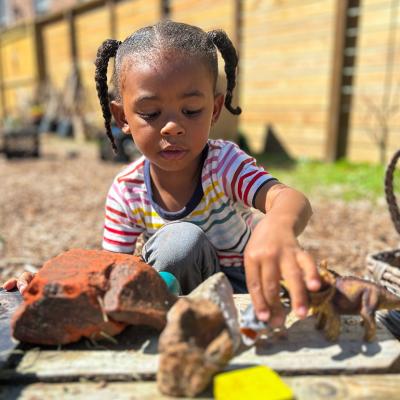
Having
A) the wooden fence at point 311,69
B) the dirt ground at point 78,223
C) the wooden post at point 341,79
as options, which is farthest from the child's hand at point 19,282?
the wooden post at point 341,79

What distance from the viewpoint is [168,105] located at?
1.72 m

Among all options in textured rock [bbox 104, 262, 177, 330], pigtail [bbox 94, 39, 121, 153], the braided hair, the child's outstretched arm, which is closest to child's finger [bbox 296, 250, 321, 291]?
the child's outstretched arm

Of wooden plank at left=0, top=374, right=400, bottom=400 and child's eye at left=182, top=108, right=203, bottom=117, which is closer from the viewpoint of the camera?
wooden plank at left=0, top=374, right=400, bottom=400

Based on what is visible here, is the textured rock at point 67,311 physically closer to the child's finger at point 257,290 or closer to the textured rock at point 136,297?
the textured rock at point 136,297

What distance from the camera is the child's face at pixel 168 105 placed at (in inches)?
67.1

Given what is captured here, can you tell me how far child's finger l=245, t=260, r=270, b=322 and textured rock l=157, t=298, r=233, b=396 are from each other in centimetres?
10

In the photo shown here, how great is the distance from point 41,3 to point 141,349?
22760 mm

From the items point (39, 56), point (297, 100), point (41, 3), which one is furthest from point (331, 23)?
point (41, 3)

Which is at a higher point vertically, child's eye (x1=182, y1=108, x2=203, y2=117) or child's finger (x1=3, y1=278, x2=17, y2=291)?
child's eye (x1=182, y1=108, x2=203, y2=117)

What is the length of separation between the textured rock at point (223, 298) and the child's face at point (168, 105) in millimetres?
626

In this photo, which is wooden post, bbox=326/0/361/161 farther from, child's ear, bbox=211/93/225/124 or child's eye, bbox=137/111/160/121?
child's eye, bbox=137/111/160/121

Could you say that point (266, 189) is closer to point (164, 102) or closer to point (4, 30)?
point (164, 102)

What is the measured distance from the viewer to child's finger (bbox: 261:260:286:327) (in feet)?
4.00

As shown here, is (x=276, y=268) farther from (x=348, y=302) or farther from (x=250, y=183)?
(x=250, y=183)
